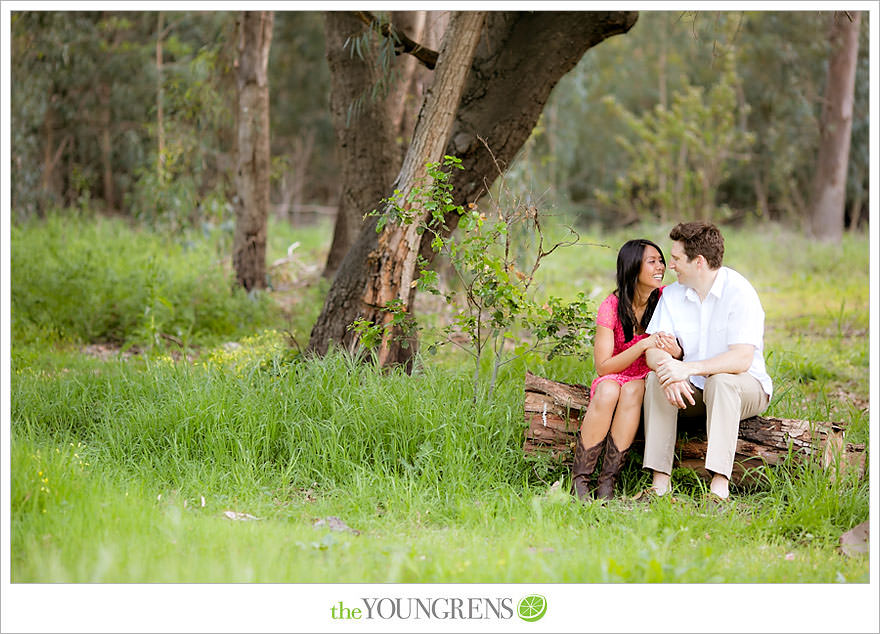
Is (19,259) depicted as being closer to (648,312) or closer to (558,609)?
(648,312)

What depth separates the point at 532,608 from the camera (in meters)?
3.03

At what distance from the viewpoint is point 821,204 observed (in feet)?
46.9

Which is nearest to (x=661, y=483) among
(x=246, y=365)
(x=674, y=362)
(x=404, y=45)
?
(x=674, y=362)

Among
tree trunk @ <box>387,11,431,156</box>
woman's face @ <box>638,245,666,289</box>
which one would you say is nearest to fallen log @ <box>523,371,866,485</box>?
woman's face @ <box>638,245,666,289</box>

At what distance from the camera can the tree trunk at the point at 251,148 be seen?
8141 millimetres

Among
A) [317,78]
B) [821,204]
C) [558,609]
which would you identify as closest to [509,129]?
[558,609]

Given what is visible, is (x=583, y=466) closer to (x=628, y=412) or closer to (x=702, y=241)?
(x=628, y=412)

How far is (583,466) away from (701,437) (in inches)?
23.7

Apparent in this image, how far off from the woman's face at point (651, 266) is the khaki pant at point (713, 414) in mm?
488

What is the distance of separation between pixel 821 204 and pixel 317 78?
464 inches

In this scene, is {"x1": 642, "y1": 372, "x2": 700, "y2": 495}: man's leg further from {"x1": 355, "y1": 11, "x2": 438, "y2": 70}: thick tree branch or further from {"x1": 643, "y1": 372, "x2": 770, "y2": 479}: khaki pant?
{"x1": 355, "y1": 11, "x2": 438, "y2": 70}: thick tree branch

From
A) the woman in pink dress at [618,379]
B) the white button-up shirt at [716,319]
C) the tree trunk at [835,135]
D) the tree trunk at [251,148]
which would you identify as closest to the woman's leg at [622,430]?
the woman in pink dress at [618,379]

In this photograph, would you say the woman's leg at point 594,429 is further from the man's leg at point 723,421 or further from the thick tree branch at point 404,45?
the thick tree branch at point 404,45

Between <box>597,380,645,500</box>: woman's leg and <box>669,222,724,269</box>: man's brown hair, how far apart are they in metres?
0.67
